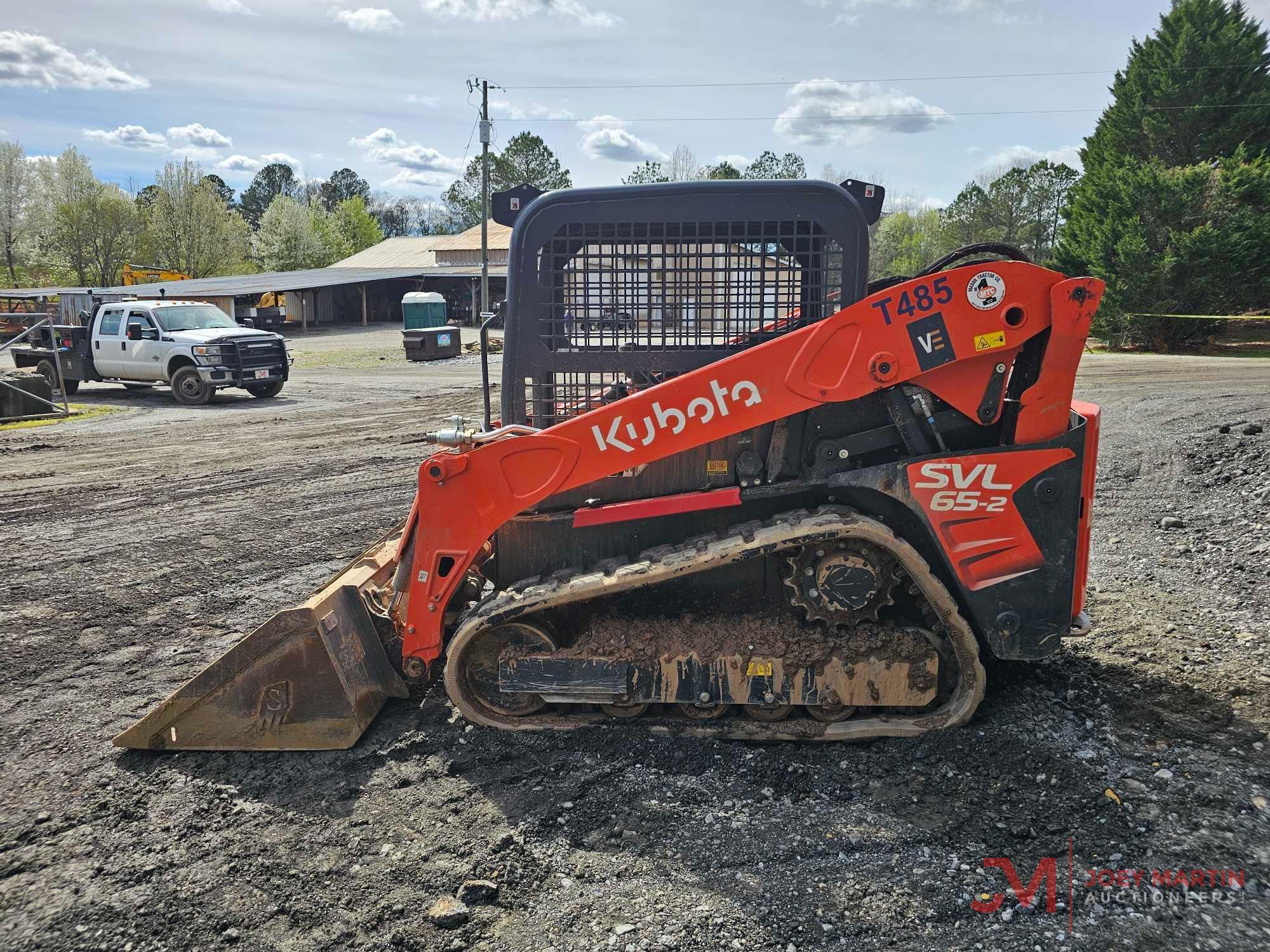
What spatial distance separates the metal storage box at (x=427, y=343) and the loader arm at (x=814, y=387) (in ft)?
81.4

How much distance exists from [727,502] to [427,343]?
82.9 feet

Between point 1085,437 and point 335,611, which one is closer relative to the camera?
point 1085,437

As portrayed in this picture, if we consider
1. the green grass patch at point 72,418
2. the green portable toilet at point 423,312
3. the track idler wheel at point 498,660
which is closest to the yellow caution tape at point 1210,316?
the track idler wheel at point 498,660

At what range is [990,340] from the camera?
388 cm

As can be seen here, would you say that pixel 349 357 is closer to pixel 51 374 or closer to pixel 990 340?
pixel 51 374

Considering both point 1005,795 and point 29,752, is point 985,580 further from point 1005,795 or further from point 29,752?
point 29,752

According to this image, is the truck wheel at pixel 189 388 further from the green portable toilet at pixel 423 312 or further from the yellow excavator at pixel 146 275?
the yellow excavator at pixel 146 275

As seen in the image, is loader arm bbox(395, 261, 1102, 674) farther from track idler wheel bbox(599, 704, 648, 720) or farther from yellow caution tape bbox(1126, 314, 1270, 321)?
yellow caution tape bbox(1126, 314, 1270, 321)

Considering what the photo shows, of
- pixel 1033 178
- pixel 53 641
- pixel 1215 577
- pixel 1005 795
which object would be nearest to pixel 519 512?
pixel 1005 795

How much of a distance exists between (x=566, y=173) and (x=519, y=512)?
6751cm

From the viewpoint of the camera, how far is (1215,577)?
239 inches

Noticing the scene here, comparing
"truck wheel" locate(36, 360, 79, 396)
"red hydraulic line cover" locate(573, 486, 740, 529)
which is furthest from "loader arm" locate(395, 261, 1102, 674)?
"truck wheel" locate(36, 360, 79, 396)

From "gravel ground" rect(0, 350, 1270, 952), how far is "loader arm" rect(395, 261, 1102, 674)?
1197 millimetres

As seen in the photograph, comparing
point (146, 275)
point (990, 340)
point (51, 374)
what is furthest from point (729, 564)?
point (146, 275)
